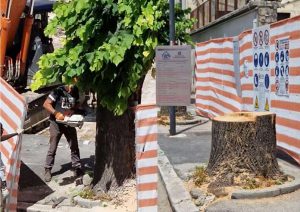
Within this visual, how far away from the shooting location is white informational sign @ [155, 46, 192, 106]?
28.4 feet

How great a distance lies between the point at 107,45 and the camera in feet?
19.5

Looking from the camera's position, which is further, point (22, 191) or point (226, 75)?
point (226, 75)

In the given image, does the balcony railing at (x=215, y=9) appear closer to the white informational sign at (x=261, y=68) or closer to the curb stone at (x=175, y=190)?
the white informational sign at (x=261, y=68)

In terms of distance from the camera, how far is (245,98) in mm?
10281

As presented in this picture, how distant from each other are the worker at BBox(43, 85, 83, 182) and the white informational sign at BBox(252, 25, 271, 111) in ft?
11.1

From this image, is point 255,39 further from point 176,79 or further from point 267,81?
point 176,79

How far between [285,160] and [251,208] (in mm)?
2334

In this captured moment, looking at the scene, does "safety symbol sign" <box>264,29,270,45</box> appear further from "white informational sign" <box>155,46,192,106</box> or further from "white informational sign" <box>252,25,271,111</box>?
"white informational sign" <box>155,46,192,106</box>

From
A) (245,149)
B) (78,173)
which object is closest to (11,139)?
(78,173)

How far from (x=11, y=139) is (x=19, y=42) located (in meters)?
6.73

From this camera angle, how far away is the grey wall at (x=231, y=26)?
12617mm

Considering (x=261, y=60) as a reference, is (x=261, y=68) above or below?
below

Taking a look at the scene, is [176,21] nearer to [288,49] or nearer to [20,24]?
[288,49]

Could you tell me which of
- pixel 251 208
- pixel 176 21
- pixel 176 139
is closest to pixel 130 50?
pixel 176 21
